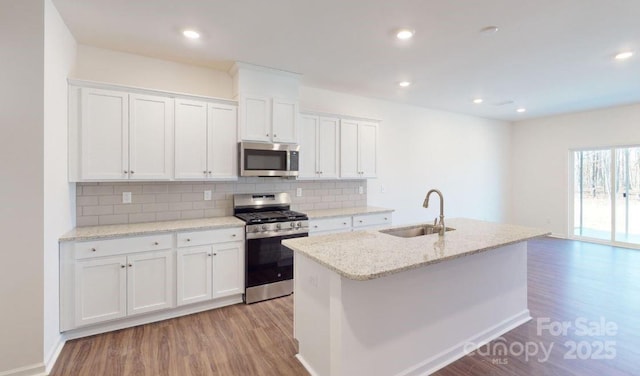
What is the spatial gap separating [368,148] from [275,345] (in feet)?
9.94

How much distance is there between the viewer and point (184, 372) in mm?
2154

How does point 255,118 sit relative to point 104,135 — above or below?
above

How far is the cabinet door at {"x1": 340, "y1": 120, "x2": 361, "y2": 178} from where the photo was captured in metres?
4.30

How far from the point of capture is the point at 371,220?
13.9ft

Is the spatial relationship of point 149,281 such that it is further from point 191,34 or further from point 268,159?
point 191,34

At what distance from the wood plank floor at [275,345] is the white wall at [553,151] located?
11.3 feet

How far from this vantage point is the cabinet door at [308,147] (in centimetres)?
401

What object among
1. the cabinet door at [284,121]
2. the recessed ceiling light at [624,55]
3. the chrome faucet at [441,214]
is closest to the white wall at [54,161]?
the cabinet door at [284,121]

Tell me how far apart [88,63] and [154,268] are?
2.20 meters

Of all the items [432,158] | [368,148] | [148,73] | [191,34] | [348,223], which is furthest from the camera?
[432,158]

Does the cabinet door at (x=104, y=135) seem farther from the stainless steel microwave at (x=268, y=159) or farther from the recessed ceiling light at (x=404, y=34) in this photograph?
the recessed ceiling light at (x=404, y=34)
